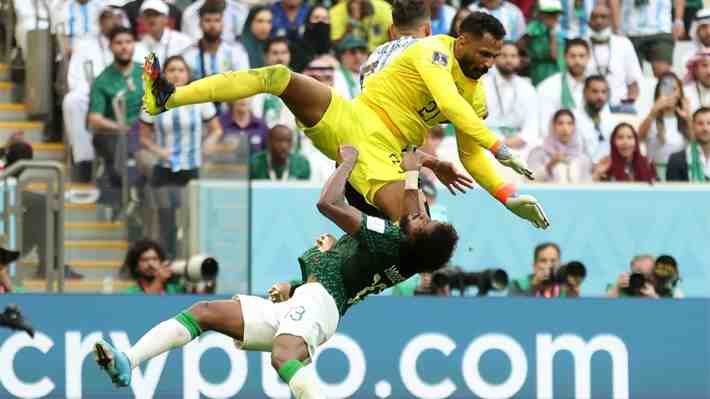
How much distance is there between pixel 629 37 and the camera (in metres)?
19.7

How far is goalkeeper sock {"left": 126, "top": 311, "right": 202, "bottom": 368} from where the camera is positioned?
12.2m

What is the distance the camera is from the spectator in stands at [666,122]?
18453 millimetres

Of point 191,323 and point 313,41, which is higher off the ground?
point 313,41

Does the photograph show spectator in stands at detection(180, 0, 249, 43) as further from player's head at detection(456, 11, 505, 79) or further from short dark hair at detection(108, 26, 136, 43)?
player's head at detection(456, 11, 505, 79)

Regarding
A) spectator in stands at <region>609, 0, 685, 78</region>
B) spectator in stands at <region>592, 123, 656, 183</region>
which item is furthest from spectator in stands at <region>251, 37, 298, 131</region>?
spectator in stands at <region>609, 0, 685, 78</region>

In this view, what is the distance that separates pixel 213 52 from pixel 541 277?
13.5 ft

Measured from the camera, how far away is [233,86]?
12.9m

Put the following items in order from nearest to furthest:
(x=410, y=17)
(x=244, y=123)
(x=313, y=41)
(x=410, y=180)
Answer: (x=410, y=180), (x=410, y=17), (x=244, y=123), (x=313, y=41)

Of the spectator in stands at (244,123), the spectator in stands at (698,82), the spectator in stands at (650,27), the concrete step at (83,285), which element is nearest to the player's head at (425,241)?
the concrete step at (83,285)

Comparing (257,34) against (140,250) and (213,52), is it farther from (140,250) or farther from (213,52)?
(140,250)

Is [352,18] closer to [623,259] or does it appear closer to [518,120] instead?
[518,120]

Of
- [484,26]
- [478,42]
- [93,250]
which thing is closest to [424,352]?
[93,250]

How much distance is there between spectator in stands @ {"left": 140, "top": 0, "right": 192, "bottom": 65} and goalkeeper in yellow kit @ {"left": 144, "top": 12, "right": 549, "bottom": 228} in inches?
212

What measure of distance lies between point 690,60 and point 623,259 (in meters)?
3.53
